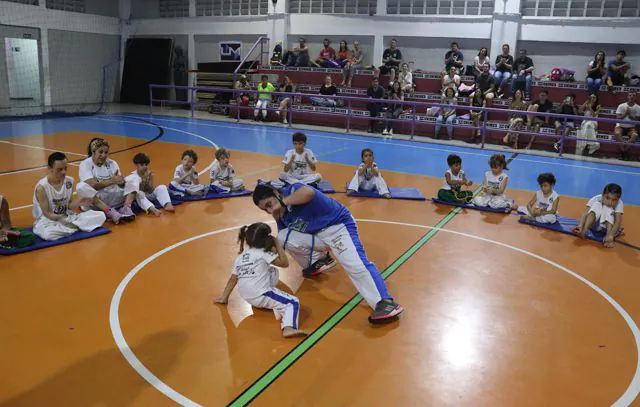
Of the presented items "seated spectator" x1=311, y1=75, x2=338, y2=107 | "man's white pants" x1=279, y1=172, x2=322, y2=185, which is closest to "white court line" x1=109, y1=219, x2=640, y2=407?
"man's white pants" x1=279, y1=172, x2=322, y2=185

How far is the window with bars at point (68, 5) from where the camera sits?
22.0 meters

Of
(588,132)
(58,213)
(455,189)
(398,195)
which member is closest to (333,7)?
(588,132)

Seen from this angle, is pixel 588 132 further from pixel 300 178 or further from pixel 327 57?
pixel 327 57

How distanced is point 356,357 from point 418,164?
324 inches

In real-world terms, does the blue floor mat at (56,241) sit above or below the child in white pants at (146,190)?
below

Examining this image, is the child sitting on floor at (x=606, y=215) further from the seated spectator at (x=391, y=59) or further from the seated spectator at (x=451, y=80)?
the seated spectator at (x=391, y=59)

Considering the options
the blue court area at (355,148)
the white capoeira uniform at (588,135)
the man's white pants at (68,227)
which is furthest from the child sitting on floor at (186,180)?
the white capoeira uniform at (588,135)

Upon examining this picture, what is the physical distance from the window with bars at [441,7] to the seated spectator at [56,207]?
15811mm

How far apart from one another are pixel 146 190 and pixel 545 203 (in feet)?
18.7

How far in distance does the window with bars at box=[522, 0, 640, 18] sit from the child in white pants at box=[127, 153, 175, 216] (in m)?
14.7

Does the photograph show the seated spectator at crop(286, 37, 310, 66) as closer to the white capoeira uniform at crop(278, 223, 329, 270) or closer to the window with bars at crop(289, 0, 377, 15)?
the window with bars at crop(289, 0, 377, 15)

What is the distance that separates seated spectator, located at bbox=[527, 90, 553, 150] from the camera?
14.2 m

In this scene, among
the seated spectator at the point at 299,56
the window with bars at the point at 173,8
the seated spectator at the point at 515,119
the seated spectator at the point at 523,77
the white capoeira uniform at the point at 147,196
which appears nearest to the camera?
the white capoeira uniform at the point at 147,196

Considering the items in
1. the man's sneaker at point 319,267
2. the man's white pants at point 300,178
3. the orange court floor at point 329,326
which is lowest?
the orange court floor at point 329,326
